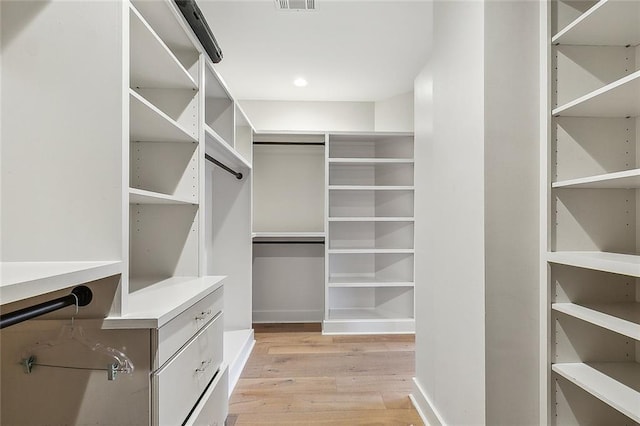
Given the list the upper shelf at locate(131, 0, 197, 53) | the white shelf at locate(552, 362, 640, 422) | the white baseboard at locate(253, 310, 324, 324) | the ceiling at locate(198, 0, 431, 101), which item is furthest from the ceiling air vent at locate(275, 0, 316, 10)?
the white baseboard at locate(253, 310, 324, 324)

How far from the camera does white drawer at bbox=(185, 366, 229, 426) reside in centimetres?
132

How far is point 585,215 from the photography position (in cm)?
137

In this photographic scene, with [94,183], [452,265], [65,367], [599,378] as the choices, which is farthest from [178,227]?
[599,378]

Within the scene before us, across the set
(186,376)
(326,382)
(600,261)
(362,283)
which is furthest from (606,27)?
(362,283)

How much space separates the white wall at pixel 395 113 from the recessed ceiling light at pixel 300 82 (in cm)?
92

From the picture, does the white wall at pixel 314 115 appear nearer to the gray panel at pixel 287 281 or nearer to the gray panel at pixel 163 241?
the gray panel at pixel 287 281

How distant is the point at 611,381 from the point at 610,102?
1000 mm

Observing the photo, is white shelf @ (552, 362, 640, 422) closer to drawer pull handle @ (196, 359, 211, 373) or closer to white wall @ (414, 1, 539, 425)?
white wall @ (414, 1, 539, 425)

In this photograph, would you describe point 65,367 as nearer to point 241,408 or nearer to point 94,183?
point 94,183

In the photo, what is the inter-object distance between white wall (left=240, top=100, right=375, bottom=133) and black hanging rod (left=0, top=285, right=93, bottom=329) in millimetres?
3154

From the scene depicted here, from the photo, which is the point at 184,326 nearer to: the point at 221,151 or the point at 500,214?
the point at 500,214

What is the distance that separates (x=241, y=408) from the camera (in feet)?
6.84

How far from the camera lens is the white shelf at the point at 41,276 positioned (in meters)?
0.65

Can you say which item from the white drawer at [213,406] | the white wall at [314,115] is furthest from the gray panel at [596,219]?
the white wall at [314,115]
